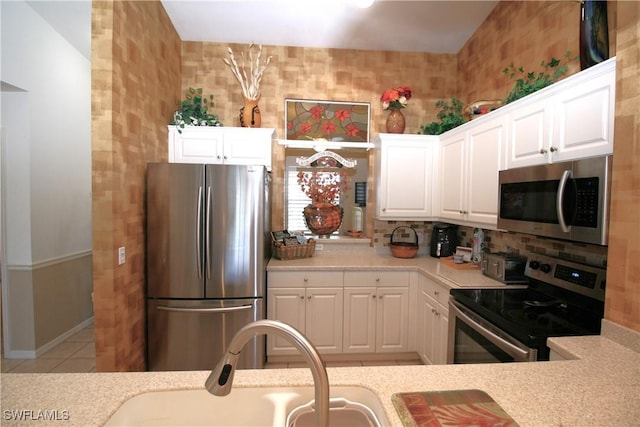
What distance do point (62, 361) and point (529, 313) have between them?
3573mm

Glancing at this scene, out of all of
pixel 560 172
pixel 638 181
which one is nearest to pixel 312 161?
pixel 560 172

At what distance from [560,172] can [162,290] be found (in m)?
2.64

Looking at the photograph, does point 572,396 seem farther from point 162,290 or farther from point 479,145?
point 162,290

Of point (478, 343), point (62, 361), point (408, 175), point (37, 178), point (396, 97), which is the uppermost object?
point (396, 97)

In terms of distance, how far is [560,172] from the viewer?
147 centimetres

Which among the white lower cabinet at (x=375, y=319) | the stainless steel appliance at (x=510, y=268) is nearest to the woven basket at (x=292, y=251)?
the white lower cabinet at (x=375, y=319)

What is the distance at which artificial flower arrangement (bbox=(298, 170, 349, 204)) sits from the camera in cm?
321

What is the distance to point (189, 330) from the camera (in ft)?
7.35

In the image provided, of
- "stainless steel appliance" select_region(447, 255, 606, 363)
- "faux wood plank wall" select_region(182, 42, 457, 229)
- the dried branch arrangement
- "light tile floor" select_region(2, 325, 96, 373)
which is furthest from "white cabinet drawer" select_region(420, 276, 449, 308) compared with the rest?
"light tile floor" select_region(2, 325, 96, 373)

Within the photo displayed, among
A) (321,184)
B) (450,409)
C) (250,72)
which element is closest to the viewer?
(450,409)

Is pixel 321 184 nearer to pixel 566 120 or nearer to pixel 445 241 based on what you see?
pixel 445 241

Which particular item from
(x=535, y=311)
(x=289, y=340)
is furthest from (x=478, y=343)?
(x=289, y=340)

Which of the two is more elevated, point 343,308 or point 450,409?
point 450,409

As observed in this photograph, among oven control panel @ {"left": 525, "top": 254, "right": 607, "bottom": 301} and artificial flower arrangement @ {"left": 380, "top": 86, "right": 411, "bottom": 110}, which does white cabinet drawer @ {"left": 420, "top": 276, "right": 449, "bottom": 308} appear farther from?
artificial flower arrangement @ {"left": 380, "top": 86, "right": 411, "bottom": 110}
